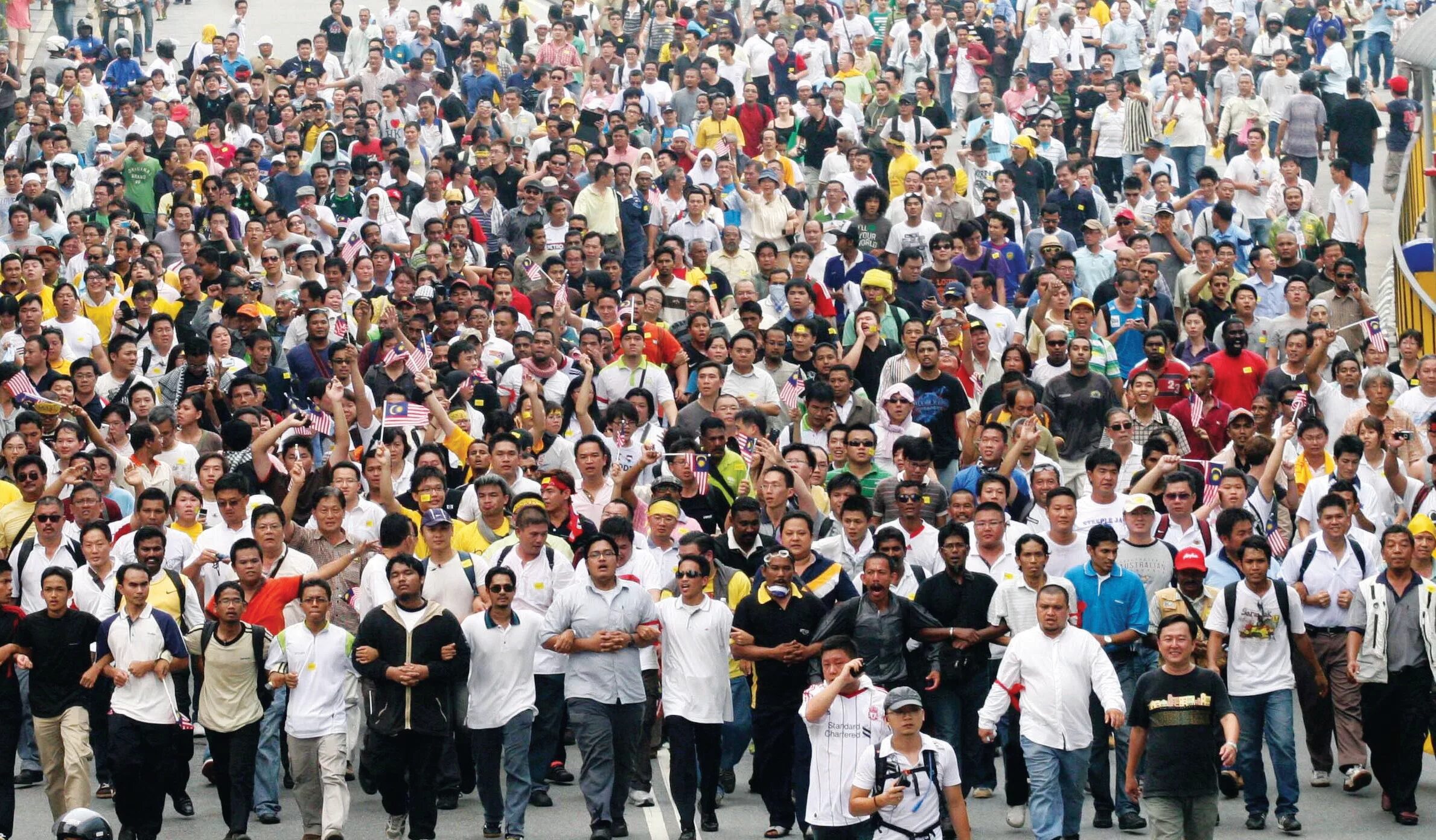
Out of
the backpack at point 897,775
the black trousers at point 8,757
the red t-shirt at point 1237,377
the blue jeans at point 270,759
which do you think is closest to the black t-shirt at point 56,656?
the black trousers at point 8,757

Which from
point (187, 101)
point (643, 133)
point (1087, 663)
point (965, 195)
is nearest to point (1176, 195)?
point (965, 195)

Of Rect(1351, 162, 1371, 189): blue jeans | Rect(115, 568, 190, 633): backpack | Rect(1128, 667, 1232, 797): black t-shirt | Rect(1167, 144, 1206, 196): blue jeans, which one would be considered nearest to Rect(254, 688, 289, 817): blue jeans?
Rect(115, 568, 190, 633): backpack

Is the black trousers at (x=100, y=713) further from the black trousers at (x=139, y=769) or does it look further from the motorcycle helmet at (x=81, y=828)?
the motorcycle helmet at (x=81, y=828)

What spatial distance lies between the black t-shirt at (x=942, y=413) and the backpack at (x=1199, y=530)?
2.66m

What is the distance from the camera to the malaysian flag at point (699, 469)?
15.3 meters

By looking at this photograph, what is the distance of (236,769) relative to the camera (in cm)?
1286

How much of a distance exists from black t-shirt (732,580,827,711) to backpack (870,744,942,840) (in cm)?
184

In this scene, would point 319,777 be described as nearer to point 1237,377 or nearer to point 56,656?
point 56,656

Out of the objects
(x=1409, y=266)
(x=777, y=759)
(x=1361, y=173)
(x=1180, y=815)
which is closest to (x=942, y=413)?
(x=777, y=759)

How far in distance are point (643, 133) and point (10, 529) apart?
12806mm

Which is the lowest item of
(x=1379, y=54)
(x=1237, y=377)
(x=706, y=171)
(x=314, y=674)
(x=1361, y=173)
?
(x=314, y=674)

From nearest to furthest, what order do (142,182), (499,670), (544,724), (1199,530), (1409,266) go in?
(499,670), (544,724), (1199,530), (1409,266), (142,182)

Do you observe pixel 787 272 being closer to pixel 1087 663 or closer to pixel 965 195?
pixel 965 195

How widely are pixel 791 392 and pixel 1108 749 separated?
16.7 feet
